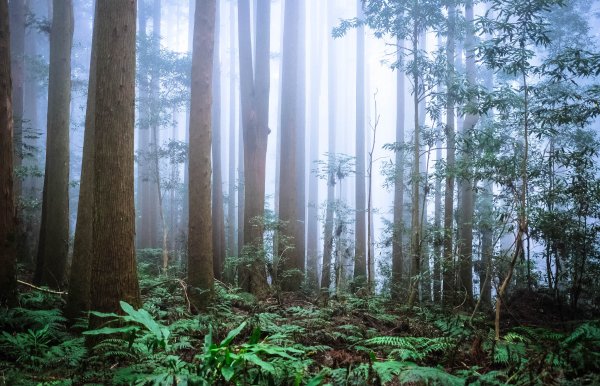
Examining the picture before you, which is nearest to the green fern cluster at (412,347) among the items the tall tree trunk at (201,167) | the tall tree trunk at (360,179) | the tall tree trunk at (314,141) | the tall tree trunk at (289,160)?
the tall tree trunk at (201,167)

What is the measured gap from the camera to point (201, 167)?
21.9 ft

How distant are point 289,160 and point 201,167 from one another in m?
4.95

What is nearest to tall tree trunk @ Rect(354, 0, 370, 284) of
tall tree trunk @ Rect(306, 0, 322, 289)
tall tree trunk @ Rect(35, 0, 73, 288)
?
tall tree trunk @ Rect(306, 0, 322, 289)

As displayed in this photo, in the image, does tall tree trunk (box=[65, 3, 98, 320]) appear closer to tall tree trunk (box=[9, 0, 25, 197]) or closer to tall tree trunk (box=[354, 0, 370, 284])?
tall tree trunk (box=[9, 0, 25, 197])

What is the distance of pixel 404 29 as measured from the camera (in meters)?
9.40

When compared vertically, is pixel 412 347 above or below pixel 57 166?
below

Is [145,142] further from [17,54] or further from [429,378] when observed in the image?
[429,378]

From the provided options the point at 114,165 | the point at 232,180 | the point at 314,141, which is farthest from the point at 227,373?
the point at 314,141

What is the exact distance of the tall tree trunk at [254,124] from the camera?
9242 millimetres

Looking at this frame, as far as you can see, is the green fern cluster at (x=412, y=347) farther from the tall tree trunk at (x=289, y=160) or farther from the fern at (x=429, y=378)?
the tall tree trunk at (x=289, y=160)

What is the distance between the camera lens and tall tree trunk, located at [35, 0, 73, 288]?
7.62m

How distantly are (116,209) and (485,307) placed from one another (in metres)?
9.58

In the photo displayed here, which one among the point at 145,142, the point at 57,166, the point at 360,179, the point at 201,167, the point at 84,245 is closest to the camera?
the point at 84,245

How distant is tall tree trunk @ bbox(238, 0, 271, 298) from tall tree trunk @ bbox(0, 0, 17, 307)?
189 inches
